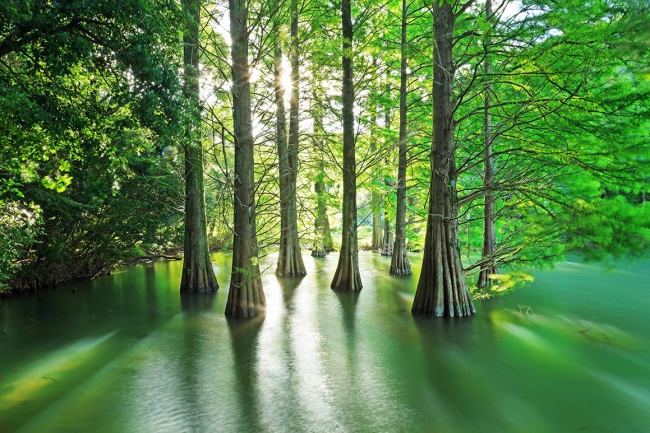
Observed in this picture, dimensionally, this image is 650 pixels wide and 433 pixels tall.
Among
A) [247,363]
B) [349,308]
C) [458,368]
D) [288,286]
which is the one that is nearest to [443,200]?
[458,368]

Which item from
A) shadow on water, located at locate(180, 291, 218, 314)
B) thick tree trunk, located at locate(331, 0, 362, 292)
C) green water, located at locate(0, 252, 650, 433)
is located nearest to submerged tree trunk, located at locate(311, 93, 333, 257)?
thick tree trunk, located at locate(331, 0, 362, 292)

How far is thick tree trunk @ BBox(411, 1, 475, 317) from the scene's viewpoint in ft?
24.5

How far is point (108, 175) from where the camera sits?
5.78 m

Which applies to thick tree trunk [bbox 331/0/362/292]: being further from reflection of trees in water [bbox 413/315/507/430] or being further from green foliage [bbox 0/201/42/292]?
green foliage [bbox 0/201/42/292]

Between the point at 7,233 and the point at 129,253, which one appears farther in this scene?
the point at 129,253

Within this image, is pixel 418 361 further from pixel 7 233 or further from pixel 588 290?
pixel 588 290

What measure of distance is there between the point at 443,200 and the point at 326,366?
3778 mm

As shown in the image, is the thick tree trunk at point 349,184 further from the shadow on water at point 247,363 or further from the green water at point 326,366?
the shadow on water at point 247,363

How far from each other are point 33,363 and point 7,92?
13.0 feet

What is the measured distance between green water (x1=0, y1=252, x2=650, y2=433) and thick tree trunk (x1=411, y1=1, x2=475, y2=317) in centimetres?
57

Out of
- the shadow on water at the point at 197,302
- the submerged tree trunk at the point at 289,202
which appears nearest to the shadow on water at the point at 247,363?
the shadow on water at the point at 197,302

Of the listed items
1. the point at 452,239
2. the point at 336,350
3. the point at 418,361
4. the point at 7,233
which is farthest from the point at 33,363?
the point at 452,239

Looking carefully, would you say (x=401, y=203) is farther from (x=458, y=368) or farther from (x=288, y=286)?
(x=458, y=368)

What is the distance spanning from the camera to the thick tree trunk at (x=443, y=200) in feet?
24.5
